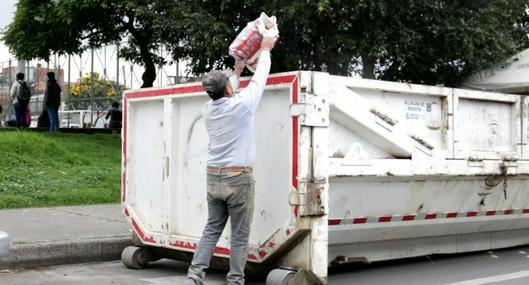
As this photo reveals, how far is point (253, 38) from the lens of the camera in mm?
5656

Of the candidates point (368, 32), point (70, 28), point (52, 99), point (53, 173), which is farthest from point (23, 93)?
point (368, 32)

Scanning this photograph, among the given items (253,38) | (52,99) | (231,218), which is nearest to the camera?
(231,218)

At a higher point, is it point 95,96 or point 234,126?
point 95,96

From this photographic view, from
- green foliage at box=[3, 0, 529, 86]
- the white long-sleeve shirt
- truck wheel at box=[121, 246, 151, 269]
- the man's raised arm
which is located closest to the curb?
truck wheel at box=[121, 246, 151, 269]

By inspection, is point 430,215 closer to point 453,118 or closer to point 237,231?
point 453,118

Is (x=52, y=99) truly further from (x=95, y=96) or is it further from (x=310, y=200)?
(x=95, y=96)

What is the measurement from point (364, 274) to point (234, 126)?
7.54ft

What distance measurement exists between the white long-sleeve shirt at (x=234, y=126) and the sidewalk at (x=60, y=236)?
254cm

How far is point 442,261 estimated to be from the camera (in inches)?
296

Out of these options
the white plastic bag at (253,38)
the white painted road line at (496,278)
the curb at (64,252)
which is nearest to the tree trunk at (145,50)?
the curb at (64,252)

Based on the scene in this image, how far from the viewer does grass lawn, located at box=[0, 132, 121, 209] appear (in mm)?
10102

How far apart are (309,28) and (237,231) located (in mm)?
7563

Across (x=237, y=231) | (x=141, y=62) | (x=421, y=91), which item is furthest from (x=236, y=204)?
(x=141, y=62)

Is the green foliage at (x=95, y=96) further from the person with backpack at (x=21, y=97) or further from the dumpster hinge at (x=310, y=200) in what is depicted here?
the dumpster hinge at (x=310, y=200)
